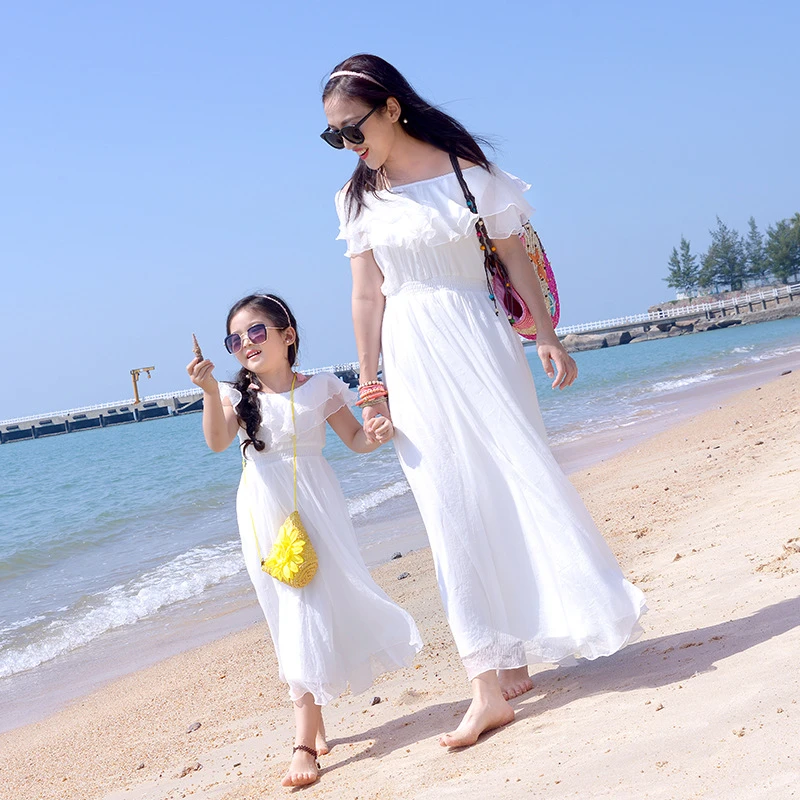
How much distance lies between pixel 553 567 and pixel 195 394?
272 ft

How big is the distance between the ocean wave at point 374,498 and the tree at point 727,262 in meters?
86.6

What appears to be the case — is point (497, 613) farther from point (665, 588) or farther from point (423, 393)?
point (665, 588)

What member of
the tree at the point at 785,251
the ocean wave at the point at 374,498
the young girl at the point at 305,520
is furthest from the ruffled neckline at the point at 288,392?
the tree at the point at 785,251

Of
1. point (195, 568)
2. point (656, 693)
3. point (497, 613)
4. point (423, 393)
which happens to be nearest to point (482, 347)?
point (423, 393)

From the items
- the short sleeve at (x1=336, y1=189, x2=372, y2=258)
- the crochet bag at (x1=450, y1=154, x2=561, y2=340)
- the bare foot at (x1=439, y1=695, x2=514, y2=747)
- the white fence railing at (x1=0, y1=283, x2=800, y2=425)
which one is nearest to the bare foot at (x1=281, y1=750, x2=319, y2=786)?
the bare foot at (x1=439, y1=695, x2=514, y2=747)

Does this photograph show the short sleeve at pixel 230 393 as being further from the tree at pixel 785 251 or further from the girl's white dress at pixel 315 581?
the tree at pixel 785 251

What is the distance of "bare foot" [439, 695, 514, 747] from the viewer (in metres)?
2.80

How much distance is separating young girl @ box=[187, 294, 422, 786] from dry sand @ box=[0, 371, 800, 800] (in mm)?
268

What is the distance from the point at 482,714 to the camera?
288cm

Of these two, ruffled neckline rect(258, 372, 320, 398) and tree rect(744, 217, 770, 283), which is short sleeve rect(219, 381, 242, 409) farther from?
tree rect(744, 217, 770, 283)

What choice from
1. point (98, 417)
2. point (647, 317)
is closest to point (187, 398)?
point (98, 417)

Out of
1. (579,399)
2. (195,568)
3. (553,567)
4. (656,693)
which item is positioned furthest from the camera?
(579,399)

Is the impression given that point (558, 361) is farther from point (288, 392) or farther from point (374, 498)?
point (374, 498)

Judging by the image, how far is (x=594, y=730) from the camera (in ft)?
8.33
